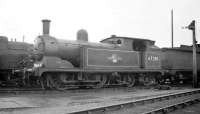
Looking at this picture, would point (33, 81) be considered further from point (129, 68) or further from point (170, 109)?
point (170, 109)

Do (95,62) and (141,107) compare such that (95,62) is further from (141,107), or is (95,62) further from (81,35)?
(141,107)

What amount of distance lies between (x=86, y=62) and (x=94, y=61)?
522mm

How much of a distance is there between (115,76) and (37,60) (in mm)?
4070

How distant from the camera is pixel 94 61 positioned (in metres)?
12.6

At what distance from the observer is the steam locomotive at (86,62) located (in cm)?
1144

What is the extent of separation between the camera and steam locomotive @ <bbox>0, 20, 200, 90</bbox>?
11.4 metres

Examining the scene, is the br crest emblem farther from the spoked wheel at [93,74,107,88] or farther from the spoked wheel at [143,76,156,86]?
the spoked wheel at [143,76,156,86]

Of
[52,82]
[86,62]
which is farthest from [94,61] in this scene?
[52,82]

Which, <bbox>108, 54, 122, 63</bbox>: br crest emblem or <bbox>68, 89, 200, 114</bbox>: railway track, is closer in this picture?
<bbox>68, 89, 200, 114</bbox>: railway track

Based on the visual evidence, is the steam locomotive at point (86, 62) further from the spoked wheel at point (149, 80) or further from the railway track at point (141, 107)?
the railway track at point (141, 107)

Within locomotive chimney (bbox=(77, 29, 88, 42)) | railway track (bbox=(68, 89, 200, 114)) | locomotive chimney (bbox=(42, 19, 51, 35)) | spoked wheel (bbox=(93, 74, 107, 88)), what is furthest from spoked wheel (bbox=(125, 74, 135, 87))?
locomotive chimney (bbox=(42, 19, 51, 35))

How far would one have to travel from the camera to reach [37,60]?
464 inches

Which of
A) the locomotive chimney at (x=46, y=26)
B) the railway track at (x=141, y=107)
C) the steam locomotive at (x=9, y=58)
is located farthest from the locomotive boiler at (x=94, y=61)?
the railway track at (x=141, y=107)

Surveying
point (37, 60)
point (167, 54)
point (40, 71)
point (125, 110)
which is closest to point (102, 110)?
point (125, 110)
